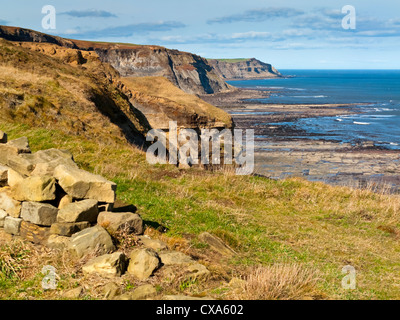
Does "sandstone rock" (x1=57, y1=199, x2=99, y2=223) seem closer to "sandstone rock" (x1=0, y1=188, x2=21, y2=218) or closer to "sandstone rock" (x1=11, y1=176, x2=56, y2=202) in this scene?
"sandstone rock" (x1=11, y1=176, x2=56, y2=202)

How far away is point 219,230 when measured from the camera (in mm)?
9852

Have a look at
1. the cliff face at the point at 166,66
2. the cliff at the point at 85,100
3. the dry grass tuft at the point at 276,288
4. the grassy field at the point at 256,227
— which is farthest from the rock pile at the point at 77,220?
the cliff face at the point at 166,66

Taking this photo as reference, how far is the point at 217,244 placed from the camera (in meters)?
8.88

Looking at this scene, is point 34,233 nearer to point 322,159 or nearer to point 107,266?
point 107,266

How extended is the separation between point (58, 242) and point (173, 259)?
6.23 ft

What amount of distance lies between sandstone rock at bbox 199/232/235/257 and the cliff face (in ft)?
402

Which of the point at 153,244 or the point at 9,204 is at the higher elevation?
the point at 9,204

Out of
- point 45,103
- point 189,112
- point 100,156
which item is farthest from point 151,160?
point 189,112

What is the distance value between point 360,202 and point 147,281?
37.8ft

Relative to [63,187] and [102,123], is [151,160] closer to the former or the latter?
[102,123]

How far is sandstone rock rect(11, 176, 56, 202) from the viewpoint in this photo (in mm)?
7094

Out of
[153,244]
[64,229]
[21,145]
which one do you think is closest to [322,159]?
[21,145]

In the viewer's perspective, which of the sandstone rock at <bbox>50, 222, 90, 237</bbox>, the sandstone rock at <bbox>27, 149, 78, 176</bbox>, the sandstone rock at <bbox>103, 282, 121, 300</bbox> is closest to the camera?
the sandstone rock at <bbox>103, 282, 121, 300</bbox>

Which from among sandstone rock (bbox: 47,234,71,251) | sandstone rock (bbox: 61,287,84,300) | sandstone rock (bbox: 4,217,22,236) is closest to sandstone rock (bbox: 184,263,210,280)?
sandstone rock (bbox: 61,287,84,300)
